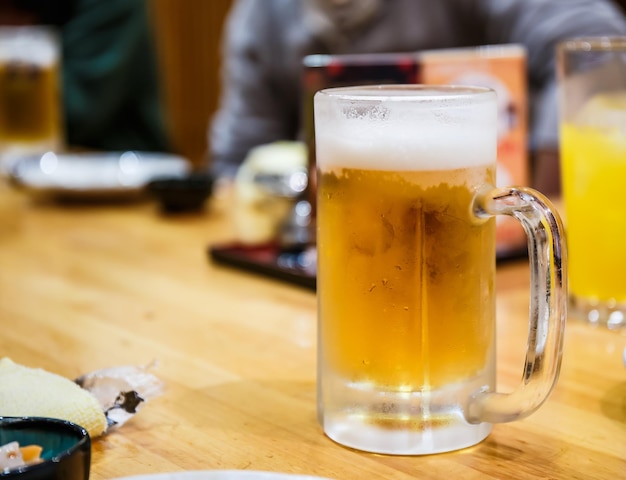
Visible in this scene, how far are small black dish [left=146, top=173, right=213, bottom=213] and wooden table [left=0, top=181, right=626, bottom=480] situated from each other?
4.8 inches

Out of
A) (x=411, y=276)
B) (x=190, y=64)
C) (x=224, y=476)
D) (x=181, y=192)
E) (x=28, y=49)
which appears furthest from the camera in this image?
(x=190, y=64)

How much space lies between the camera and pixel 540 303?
0.65 metres

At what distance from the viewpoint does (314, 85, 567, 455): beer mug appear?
0.66 meters

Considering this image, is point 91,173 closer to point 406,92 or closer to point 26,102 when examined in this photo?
point 26,102

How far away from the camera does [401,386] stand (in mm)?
682

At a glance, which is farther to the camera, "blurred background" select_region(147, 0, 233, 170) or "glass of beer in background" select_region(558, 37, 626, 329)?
"blurred background" select_region(147, 0, 233, 170)

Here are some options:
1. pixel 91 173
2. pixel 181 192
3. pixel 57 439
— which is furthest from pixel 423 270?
pixel 91 173

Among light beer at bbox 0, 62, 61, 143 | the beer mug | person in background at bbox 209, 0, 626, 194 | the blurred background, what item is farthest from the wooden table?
the blurred background

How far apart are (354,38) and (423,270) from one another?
231 cm

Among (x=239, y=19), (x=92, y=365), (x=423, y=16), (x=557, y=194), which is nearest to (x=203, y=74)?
(x=239, y=19)

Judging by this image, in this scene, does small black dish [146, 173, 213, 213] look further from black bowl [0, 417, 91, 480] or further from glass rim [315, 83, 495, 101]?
black bowl [0, 417, 91, 480]

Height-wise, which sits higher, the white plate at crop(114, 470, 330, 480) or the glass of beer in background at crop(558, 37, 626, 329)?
the glass of beer in background at crop(558, 37, 626, 329)

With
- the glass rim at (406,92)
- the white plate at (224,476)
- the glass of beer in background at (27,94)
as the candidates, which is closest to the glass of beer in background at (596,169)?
the glass rim at (406,92)

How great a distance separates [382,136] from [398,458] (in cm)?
24
